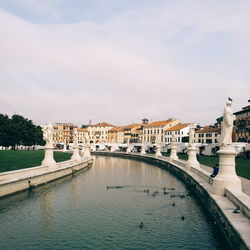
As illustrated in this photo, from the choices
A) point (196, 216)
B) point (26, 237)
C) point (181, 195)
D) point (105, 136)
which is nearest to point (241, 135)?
point (181, 195)

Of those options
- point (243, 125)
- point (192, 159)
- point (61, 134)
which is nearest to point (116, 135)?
point (61, 134)

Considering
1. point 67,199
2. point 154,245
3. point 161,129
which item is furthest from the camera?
point 161,129

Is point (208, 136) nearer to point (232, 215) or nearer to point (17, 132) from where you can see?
point (17, 132)

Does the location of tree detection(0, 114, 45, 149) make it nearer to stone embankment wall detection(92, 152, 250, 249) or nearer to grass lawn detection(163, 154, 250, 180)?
grass lawn detection(163, 154, 250, 180)

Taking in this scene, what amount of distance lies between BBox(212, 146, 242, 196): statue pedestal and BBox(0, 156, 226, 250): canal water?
5.36ft

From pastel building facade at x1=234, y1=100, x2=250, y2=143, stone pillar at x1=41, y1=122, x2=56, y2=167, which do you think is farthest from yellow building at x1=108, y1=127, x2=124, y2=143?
stone pillar at x1=41, y1=122, x2=56, y2=167

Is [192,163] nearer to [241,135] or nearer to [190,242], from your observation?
[190,242]

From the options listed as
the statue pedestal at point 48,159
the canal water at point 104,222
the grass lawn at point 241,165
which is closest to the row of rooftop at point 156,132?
the grass lawn at point 241,165

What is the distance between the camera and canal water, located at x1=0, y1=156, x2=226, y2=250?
1130 cm

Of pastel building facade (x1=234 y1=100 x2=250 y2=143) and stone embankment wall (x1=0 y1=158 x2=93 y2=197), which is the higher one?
pastel building facade (x1=234 y1=100 x2=250 y2=143)

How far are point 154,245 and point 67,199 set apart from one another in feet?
31.8

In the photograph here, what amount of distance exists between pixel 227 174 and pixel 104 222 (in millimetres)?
6128

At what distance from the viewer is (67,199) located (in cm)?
1950

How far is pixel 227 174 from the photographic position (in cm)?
1430
